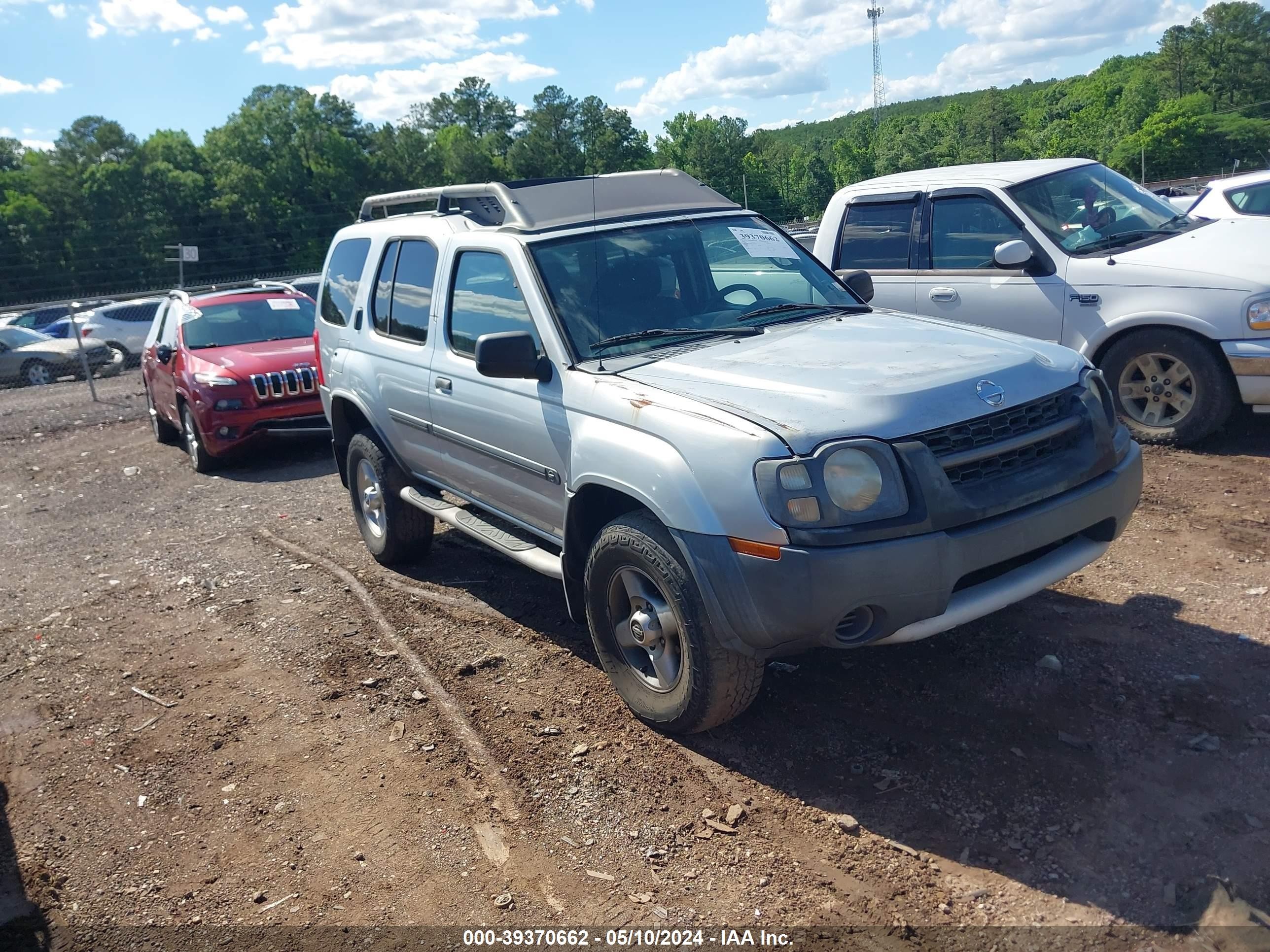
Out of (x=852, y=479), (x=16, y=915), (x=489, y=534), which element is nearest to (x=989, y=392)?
(x=852, y=479)

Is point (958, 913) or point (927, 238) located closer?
point (958, 913)

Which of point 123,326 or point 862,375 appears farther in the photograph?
point 123,326

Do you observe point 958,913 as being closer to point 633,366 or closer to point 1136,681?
point 1136,681

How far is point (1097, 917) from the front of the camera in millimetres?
2816

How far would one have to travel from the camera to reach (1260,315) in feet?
21.1

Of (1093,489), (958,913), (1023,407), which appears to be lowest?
(958,913)

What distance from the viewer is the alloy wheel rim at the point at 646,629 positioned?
3.84m

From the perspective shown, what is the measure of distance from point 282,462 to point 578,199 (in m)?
6.45

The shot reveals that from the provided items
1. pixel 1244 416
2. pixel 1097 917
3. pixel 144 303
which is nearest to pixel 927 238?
pixel 1244 416

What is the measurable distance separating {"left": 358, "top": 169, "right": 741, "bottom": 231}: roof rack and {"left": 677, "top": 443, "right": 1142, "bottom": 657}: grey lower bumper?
6.98ft

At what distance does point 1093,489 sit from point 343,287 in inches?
187

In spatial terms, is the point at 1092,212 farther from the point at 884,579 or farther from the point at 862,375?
the point at 884,579

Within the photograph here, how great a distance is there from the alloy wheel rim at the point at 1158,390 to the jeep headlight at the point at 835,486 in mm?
4458

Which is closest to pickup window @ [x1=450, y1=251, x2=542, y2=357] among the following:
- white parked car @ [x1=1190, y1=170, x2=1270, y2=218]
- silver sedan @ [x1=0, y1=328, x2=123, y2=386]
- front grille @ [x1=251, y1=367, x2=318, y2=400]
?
front grille @ [x1=251, y1=367, x2=318, y2=400]
